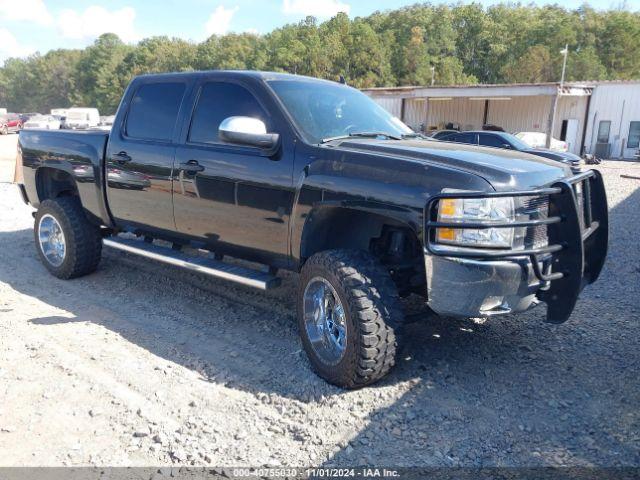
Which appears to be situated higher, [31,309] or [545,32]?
[545,32]

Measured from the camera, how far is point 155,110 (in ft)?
16.6

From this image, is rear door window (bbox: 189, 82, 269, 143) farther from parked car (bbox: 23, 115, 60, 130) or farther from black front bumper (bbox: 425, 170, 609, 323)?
parked car (bbox: 23, 115, 60, 130)

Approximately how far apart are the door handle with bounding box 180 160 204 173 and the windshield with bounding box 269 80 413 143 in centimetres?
87

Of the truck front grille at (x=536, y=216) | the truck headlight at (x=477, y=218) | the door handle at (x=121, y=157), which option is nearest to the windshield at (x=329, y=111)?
the truck headlight at (x=477, y=218)

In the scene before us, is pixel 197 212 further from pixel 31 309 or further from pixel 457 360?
pixel 457 360

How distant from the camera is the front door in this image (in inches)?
156

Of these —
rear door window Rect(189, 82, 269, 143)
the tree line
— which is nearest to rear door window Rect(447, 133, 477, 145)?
rear door window Rect(189, 82, 269, 143)

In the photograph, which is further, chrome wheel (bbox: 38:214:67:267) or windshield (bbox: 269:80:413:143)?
chrome wheel (bbox: 38:214:67:267)

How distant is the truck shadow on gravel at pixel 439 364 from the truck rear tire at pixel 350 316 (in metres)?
0.18

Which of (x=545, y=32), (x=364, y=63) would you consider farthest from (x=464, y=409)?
(x=545, y=32)

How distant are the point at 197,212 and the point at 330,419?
210 centimetres

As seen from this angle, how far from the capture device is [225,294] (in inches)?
216

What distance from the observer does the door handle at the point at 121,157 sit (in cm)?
510

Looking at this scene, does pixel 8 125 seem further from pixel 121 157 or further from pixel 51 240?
pixel 121 157
